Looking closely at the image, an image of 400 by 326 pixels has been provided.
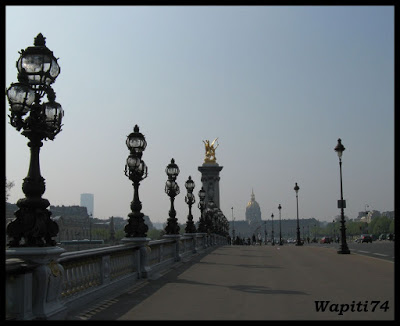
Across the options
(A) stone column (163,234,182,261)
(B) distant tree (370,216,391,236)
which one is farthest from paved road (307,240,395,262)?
(B) distant tree (370,216,391,236)

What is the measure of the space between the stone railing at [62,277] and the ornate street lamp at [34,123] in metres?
0.35

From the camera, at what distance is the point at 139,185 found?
57.9 ft

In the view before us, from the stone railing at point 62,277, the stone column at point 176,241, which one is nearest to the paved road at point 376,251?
the stone column at point 176,241

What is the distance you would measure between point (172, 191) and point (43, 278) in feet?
55.2

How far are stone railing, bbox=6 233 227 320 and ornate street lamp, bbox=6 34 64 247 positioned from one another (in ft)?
1.16

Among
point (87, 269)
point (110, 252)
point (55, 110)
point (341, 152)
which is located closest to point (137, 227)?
point (110, 252)

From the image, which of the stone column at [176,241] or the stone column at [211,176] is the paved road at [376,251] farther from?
the stone column at [211,176]

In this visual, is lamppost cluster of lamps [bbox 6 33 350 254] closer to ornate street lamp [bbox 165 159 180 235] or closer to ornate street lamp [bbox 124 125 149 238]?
ornate street lamp [bbox 124 125 149 238]

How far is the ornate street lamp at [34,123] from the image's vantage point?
348 inches

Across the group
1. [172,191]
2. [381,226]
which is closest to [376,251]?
[172,191]

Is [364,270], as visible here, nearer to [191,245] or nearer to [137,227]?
[137,227]

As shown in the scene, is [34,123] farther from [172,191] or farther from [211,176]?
[211,176]

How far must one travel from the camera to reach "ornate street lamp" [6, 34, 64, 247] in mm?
8828

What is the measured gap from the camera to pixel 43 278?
27.8 ft
